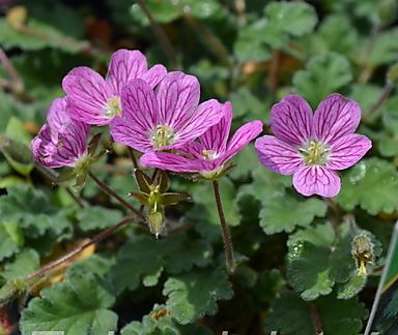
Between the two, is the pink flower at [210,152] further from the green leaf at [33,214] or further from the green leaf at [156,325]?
the green leaf at [33,214]

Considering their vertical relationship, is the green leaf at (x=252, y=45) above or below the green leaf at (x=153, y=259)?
above

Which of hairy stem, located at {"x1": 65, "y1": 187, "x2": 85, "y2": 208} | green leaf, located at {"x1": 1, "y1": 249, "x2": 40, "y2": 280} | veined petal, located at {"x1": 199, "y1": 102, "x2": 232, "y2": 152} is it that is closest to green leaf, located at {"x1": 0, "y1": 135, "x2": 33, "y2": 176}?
hairy stem, located at {"x1": 65, "y1": 187, "x2": 85, "y2": 208}

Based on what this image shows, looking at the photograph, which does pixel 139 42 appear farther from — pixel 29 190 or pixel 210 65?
pixel 29 190

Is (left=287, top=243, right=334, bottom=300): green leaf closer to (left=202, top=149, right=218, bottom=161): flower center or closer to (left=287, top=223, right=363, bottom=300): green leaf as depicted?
(left=287, top=223, right=363, bottom=300): green leaf

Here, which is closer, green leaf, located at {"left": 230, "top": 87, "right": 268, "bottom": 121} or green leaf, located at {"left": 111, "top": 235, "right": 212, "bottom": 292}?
green leaf, located at {"left": 111, "top": 235, "right": 212, "bottom": 292}

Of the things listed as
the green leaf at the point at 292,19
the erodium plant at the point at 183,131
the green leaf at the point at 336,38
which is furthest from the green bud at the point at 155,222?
the green leaf at the point at 336,38

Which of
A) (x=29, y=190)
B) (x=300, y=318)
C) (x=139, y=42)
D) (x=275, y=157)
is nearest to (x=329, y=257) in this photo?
(x=300, y=318)

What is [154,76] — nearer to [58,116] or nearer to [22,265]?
[58,116]
